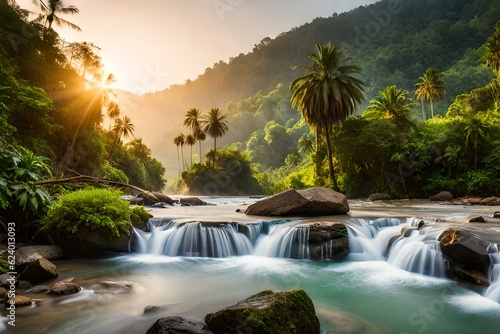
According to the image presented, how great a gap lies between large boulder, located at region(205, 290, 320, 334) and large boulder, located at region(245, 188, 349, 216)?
28.0ft

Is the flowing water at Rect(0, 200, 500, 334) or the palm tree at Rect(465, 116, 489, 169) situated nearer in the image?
the flowing water at Rect(0, 200, 500, 334)

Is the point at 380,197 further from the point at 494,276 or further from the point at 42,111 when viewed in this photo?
the point at 42,111

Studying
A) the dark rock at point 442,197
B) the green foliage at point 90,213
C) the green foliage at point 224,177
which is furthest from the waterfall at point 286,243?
the green foliage at point 224,177

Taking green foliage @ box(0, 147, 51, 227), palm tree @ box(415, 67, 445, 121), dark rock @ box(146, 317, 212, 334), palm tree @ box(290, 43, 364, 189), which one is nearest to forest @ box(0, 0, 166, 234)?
green foliage @ box(0, 147, 51, 227)

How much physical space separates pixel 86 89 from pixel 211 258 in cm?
2544

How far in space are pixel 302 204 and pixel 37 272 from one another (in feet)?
29.1

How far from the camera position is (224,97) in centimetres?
17312

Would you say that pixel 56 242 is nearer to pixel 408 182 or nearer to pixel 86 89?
pixel 86 89

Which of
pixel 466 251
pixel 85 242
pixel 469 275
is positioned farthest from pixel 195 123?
pixel 469 275

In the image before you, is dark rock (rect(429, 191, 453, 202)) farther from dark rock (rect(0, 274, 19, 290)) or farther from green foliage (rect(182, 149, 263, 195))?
green foliage (rect(182, 149, 263, 195))

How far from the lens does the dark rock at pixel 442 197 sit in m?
24.5

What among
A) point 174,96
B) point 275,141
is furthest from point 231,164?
point 174,96

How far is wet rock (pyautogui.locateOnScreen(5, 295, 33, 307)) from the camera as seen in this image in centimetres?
492

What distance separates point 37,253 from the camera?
273 inches
